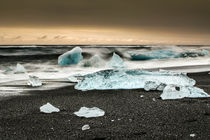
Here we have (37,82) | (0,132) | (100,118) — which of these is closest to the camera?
(0,132)

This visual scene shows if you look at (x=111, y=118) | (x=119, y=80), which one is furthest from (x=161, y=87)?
(x=111, y=118)

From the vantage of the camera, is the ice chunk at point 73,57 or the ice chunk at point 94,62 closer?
the ice chunk at point 94,62

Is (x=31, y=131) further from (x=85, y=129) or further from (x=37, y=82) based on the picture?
(x=37, y=82)

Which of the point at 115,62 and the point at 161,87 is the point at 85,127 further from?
the point at 115,62

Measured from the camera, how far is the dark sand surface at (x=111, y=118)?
11.3ft

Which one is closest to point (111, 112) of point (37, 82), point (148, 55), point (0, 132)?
point (0, 132)

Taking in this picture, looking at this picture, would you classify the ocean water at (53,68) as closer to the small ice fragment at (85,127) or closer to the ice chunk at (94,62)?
the ice chunk at (94,62)

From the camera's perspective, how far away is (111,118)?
414cm

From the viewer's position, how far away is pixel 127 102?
5234 mm

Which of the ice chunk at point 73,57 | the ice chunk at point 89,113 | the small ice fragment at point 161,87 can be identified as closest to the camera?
the ice chunk at point 89,113

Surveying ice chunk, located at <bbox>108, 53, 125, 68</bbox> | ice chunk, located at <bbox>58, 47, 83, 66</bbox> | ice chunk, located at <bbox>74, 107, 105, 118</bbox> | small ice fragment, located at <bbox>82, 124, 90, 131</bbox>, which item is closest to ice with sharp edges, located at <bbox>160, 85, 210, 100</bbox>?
ice chunk, located at <bbox>74, 107, 105, 118</bbox>

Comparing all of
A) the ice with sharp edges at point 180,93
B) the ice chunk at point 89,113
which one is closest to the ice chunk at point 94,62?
the ice with sharp edges at point 180,93

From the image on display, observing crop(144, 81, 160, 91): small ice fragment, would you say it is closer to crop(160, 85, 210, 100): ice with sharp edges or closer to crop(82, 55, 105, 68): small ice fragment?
crop(160, 85, 210, 100): ice with sharp edges

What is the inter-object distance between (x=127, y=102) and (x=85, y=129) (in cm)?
173
